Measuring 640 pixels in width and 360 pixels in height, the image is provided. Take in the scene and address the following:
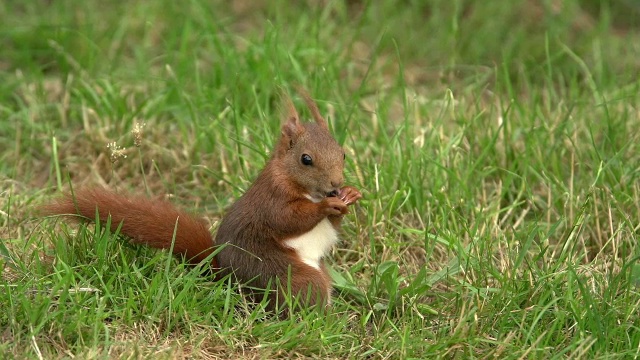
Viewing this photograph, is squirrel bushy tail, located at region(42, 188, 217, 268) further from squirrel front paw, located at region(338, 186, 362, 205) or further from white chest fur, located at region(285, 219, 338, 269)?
squirrel front paw, located at region(338, 186, 362, 205)

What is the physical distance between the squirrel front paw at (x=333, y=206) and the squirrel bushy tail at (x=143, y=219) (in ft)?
1.58

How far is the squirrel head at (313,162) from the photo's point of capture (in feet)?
12.0

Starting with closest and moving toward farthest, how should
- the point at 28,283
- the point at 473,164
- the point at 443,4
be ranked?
the point at 28,283, the point at 473,164, the point at 443,4

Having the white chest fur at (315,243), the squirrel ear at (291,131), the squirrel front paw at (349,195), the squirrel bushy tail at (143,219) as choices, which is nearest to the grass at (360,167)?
the squirrel bushy tail at (143,219)

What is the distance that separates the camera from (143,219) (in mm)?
3660

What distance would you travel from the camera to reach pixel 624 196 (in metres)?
4.28

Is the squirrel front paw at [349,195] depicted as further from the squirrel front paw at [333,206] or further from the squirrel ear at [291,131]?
the squirrel ear at [291,131]

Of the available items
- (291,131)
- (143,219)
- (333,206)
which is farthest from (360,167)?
(143,219)

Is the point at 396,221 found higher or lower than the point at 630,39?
lower

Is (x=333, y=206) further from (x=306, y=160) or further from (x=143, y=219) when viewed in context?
(x=143, y=219)

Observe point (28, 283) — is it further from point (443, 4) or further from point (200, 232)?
point (443, 4)

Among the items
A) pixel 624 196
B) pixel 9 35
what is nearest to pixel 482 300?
pixel 624 196

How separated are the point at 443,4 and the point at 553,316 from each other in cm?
324

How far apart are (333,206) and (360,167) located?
913mm
